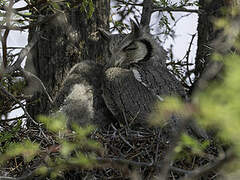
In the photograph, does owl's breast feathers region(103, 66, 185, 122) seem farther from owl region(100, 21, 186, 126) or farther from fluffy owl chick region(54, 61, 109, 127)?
fluffy owl chick region(54, 61, 109, 127)

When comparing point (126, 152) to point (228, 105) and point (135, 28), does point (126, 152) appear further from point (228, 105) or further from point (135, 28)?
point (228, 105)

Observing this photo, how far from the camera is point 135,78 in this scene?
249 centimetres

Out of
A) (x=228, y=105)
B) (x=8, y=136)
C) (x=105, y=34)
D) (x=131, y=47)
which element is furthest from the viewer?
(x=105, y=34)

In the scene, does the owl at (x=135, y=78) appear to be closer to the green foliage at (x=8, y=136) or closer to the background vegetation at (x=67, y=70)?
the background vegetation at (x=67, y=70)

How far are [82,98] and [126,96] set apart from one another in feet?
1.07

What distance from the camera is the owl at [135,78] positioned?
240 cm

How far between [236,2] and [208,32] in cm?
37

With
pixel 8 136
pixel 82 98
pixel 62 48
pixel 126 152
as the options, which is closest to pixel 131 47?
pixel 82 98

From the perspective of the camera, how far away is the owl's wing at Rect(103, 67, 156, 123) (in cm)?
238

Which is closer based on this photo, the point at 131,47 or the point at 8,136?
the point at 8,136

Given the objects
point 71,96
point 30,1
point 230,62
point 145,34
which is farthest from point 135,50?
→ point 230,62

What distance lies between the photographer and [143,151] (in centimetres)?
189

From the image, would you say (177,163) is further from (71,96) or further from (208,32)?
(208,32)

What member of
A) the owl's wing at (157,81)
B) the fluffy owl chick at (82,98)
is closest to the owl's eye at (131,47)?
the owl's wing at (157,81)
